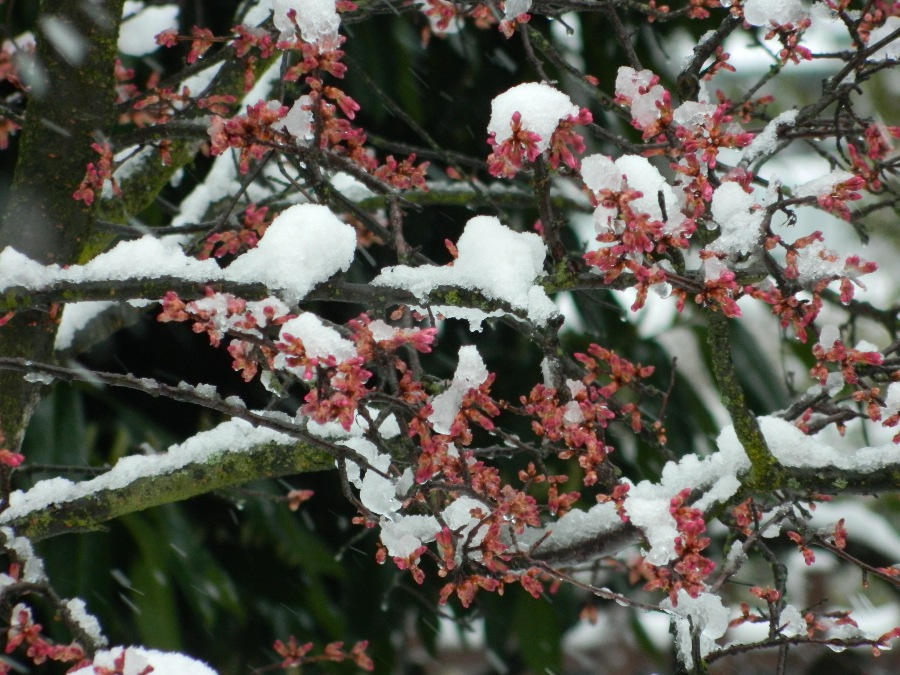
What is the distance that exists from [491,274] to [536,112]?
357 mm

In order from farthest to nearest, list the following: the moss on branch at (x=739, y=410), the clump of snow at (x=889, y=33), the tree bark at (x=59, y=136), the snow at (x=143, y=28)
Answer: the snow at (x=143, y=28)
the tree bark at (x=59, y=136)
the clump of snow at (x=889, y=33)
the moss on branch at (x=739, y=410)

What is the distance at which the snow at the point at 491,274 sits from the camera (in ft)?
6.04

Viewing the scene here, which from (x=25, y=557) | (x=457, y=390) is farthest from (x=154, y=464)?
(x=457, y=390)

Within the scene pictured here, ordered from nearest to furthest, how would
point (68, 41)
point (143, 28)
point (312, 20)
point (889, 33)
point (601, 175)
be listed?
1. point (601, 175)
2. point (312, 20)
3. point (889, 33)
4. point (68, 41)
5. point (143, 28)

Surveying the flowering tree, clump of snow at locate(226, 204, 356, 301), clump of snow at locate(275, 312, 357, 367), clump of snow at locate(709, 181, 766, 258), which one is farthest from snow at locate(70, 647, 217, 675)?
clump of snow at locate(709, 181, 766, 258)

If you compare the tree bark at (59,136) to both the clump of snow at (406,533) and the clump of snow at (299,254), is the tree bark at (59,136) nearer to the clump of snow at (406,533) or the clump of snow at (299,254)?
the clump of snow at (299,254)

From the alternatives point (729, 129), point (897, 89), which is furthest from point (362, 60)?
point (897, 89)

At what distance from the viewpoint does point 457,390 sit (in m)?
1.71

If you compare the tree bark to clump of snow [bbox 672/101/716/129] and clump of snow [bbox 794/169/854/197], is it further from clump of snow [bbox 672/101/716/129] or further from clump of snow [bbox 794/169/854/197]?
clump of snow [bbox 794/169/854/197]

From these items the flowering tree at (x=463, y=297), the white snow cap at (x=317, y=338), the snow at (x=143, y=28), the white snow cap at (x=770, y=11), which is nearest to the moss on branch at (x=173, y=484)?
the flowering tree at (x=463, y=297)

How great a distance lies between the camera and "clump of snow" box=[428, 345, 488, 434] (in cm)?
166

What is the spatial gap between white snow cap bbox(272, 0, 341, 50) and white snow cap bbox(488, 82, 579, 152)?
14.4 inches

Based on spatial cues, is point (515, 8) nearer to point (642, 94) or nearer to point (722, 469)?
point (642, 94)

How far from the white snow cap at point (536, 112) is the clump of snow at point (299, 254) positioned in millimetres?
419
